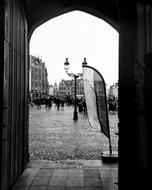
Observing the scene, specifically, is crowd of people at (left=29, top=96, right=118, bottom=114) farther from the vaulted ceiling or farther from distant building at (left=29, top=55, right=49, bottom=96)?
distant building at (left=29, top=55, right=49, bottom=96)

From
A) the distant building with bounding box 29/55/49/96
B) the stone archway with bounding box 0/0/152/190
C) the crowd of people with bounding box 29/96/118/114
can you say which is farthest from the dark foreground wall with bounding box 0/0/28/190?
the distant building with bounding box 29/55/49/96

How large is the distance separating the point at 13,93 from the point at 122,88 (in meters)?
2.24

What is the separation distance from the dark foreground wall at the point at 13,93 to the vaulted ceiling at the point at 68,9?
1048 millimetres

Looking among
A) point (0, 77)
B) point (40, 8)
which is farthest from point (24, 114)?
point (40, 8)

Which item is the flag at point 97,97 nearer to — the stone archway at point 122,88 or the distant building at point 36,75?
the stone archway at point 122,88

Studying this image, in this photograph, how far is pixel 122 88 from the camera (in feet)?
8.48

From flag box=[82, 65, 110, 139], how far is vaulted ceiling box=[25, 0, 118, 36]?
182 cm

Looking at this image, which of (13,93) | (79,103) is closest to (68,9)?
(13,93)

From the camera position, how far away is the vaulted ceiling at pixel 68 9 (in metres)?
5.93

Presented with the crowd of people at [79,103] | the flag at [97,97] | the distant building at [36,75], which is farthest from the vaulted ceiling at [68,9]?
the distant building at [36,75]

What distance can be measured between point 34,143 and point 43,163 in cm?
261

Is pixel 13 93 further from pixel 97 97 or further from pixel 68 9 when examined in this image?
pixel 68 9

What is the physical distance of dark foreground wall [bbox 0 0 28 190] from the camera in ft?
11.0

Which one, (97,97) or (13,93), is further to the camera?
(97,97)
